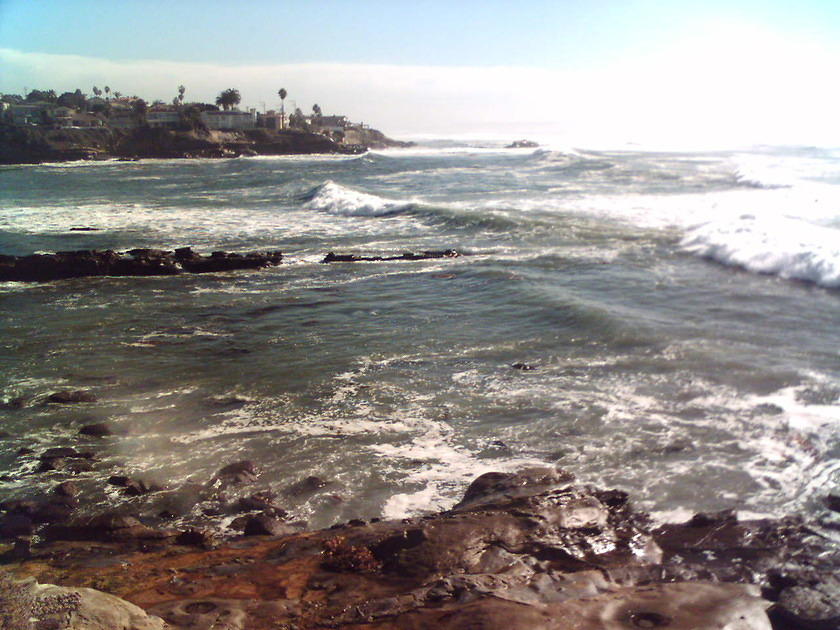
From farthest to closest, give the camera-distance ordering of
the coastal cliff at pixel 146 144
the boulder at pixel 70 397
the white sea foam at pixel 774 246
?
the coastal cliff at pixel 146 144, the white sea foam at pixel 774 246, the boulder at pixel 70 397

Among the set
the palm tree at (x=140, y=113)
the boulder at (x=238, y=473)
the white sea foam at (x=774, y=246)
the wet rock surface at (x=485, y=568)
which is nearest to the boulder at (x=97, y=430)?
the wet rock surface at (x=485, y=568)

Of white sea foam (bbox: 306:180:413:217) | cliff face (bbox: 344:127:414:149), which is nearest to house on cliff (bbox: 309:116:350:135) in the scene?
cliff face (bbox: 344:127:414:149)

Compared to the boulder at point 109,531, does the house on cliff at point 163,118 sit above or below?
above

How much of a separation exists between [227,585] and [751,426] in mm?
7522

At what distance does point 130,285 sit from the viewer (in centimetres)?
1969

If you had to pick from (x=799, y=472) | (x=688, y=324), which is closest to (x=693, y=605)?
(x=799, y=472)

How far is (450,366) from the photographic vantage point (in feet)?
39.8

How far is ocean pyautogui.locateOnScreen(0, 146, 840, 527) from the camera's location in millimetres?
8172

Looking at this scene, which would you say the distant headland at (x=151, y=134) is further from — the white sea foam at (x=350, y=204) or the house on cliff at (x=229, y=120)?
the white sea foam at (x=350, y=204)

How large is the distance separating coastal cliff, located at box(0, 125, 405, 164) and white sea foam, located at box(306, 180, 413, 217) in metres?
69.7

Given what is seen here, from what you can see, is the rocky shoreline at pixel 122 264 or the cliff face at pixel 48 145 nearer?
the rocky shoreline at pixel 122 264

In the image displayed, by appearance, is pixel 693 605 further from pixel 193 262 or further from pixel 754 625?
pixel 193 262

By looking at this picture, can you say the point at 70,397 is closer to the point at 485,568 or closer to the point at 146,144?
the point at 485,568

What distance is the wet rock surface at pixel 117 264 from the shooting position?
2050cm
